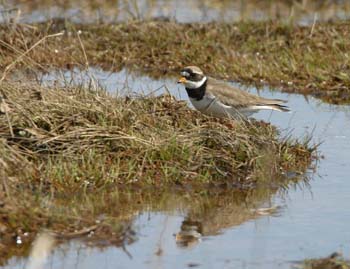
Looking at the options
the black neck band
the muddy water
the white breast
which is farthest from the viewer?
the black neck band

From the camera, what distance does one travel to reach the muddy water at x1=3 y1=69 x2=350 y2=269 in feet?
23.9

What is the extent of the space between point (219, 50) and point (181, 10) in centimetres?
337

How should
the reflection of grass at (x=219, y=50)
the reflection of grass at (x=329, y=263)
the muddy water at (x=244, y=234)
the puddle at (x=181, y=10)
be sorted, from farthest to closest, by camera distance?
the puddle at (x=181, y=10) < the reflection of grass at (x=219, y=50) < the muddy water at (x=244, y=234) < the reflection of grass at (x=329, y=263)

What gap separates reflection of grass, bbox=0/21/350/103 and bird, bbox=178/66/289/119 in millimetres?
2185

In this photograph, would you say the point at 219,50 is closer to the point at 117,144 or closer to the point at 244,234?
the point at 117,144

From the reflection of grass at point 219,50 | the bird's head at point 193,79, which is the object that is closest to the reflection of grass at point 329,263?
the bird's head at point 193,79

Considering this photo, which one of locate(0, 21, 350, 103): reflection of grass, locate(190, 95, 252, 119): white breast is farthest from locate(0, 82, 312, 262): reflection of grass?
locate(0, 21, 350, 103): reflection of grass

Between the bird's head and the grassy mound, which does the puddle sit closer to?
the bird's head

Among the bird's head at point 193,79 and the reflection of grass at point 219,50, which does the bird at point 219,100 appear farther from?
the reflection of grass at point 219,50

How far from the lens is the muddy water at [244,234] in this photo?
7.28 meters

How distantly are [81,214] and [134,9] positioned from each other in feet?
30.9

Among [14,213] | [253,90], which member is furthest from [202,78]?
[14,213]

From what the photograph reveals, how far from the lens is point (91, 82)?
10281 millimetres

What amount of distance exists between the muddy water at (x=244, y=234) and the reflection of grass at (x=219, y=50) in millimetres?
3569
